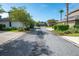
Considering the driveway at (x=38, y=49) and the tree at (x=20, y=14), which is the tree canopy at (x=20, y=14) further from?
the driveway at (x=38, y=49)

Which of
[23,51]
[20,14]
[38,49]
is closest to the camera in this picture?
[23,51]

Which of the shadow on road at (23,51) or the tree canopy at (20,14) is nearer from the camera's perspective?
the shadow on road at (23,51)

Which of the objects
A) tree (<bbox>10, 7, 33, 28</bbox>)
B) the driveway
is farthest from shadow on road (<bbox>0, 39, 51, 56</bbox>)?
tree (<bbox>10, 7, 33, 28</bbox>)

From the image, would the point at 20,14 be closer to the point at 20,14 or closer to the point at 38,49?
the point at 20,14

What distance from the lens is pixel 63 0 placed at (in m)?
8.45

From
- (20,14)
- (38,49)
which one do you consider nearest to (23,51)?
(38,49)

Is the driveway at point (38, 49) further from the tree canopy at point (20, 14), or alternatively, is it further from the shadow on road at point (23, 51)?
the tree canopy at point (20, 14)

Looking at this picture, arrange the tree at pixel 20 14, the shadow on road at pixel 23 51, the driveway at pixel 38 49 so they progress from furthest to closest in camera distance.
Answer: the tree at pixel 20 14
the driveway at pixel 38 49
the shadow on road at pixel 23 51

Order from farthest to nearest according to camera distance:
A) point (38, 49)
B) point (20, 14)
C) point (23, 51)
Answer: point (20, 14) < point (38, 49) < point (23, 51)

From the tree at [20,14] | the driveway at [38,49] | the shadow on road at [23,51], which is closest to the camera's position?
the shadow on road at [23,51]

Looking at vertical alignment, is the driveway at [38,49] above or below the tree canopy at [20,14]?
below

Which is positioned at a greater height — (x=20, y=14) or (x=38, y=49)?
(x=20, y=14)

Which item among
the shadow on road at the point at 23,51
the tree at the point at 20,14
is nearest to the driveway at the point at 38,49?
the shadow on road at the point at 23,51

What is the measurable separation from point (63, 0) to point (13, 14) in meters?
22.2
